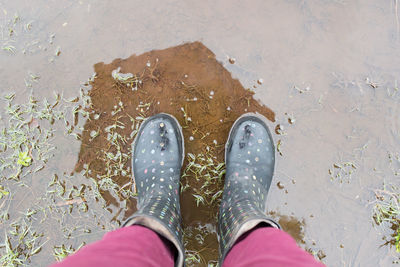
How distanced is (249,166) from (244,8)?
3.76ft

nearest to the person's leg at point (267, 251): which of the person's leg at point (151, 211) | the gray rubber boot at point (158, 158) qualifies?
the person's leg at point (151, 211)

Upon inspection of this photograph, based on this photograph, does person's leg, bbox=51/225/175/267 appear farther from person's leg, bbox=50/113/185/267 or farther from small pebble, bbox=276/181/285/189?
small pebble, bbox=276/181/285/189

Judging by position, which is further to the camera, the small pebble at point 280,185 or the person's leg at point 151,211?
the small pebble at point 280,185

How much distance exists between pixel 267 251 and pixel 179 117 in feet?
3.62

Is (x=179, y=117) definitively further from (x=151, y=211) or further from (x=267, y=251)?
(x=267, y=251)

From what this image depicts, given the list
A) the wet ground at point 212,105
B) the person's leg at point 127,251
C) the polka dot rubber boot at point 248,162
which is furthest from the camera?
the wet ground at point 212,105

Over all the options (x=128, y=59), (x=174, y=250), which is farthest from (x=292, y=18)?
(x=174, y=250)

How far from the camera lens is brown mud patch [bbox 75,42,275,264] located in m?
1.84

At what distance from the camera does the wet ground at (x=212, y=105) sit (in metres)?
1.79

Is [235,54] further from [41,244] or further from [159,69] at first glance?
[41,244]

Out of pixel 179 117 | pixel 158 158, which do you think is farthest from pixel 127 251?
pixel 179 117

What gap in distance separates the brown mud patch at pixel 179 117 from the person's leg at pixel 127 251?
2.09 ft

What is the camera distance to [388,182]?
70.2 inches

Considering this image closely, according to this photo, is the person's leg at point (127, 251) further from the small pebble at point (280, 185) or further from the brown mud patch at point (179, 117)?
the small pebble at point (280, 185)
